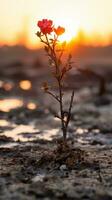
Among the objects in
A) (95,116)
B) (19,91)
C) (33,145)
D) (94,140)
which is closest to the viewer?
(33,145)

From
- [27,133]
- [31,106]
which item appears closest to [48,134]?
[27,133]

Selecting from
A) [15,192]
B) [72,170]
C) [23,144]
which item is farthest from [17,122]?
[15,192]

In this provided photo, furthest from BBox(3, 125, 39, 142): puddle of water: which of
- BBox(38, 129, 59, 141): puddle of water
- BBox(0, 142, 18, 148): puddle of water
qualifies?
BBox(0, 142, 18, 148): puddle of water

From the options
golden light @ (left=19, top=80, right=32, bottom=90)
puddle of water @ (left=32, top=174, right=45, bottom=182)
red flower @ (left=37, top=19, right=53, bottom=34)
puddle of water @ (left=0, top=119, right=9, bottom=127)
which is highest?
red flower @ (left=37, top=19, right=53, bottom=34)

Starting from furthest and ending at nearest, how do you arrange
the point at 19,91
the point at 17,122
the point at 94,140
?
1. the point at 19,91
2. the point at 17,122
3. the point at 94,140

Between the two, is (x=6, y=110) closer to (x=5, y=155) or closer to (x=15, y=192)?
(x=5, y=155)

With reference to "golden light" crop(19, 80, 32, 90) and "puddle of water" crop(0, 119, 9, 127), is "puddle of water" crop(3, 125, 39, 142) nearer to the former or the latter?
"puddle of water" crop(0, 119, 9, 127)

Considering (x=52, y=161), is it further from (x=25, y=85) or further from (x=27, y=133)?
(x=25, y=85)
